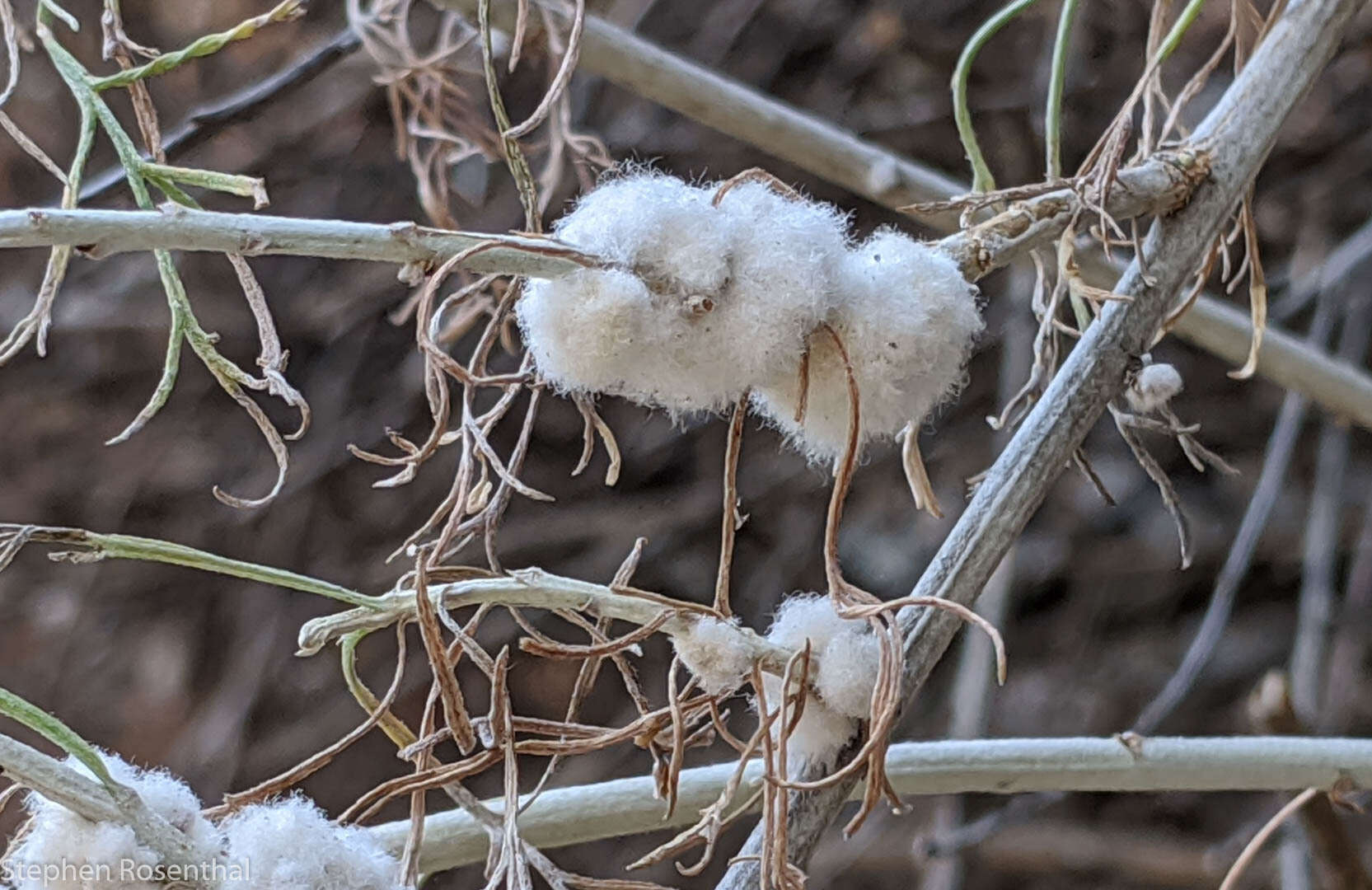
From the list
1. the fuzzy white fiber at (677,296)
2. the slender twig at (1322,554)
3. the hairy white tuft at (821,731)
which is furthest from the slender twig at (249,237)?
the slender twig at (1322,554)

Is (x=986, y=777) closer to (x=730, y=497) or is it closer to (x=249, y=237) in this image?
(x=730, y=497)

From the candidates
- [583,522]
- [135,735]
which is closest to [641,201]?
[583,522]

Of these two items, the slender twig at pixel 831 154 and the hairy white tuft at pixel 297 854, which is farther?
the slender twig at pixel 831 154

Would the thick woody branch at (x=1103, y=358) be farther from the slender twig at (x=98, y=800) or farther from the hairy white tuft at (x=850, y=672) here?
the slender twig at (x=98, y=800)

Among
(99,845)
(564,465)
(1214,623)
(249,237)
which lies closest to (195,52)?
(249,237)

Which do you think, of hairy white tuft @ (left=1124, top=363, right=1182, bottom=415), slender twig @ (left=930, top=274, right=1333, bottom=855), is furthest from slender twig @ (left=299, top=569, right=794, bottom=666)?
slender twig @ (left=930, top=274, right=1333, bottom=855)
